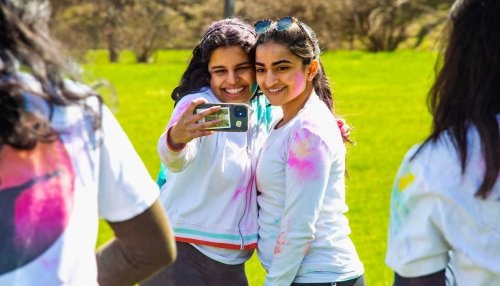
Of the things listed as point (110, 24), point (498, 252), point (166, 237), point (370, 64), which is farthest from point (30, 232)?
point (110, 24)

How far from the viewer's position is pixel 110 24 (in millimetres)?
31578

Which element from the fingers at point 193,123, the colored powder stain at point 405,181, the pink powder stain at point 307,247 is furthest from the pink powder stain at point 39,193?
the pink powder stain at point 307,247

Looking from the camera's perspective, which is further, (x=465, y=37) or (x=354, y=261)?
(x=354, y=261)

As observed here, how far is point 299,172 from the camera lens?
12.7 ft

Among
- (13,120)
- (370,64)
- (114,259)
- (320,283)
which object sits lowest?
(370,64)

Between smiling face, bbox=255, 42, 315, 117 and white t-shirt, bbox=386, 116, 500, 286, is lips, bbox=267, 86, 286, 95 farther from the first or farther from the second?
white t-shirt, bbox=386, 116, 500, 286

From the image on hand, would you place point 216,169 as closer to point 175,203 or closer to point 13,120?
point 175,203

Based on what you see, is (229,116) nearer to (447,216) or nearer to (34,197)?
(447,216)

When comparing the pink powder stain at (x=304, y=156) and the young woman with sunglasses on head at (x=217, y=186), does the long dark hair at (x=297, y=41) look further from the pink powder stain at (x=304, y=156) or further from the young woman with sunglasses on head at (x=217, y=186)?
the pink powder stain at (x=304, y=156)

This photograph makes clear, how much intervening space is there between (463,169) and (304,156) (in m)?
1.44

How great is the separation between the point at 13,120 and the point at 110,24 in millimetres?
29799

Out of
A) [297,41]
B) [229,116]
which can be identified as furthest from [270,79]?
[229,116]

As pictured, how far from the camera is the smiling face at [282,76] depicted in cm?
412

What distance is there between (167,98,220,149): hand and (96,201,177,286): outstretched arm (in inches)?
54.0
